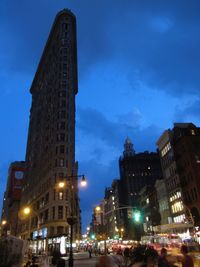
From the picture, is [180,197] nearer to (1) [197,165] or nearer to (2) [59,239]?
(1) [197,165]

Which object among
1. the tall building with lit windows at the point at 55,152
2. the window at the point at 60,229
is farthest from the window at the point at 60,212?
the window at the point at 60,229

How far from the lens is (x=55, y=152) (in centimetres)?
9006

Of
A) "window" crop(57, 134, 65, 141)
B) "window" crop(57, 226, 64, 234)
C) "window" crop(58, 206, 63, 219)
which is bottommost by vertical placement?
"window" crop(57, 226, 64, 234)

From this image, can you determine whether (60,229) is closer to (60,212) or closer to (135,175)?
(60,212)

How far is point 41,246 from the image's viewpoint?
88625 millimetres

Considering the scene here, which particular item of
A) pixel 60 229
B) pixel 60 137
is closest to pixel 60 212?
pixel 60 229

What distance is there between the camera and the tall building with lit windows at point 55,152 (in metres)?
80.1

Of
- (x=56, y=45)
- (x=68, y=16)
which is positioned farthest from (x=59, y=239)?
(x=68, y=16)

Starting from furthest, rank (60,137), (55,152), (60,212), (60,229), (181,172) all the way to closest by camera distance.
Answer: (60,137) → (55,152) → (60,212) → (181,172) → (60,229)

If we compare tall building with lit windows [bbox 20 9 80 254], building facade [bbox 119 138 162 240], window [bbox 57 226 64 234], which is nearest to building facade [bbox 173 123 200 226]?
tall building with lit windows [bbox 20 9 80 254]

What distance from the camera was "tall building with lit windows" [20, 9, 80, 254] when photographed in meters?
Result: 80.1

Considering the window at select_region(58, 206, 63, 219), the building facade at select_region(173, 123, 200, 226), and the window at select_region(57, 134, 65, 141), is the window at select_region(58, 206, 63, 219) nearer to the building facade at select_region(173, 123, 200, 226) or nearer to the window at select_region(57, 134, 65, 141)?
the window at select_region(57, 134, 65, 141)

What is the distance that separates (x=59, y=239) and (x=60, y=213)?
7.21 metres

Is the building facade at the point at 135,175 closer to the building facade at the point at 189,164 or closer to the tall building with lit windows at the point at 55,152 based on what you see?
the tall building with lit windows at the point at 55,152
